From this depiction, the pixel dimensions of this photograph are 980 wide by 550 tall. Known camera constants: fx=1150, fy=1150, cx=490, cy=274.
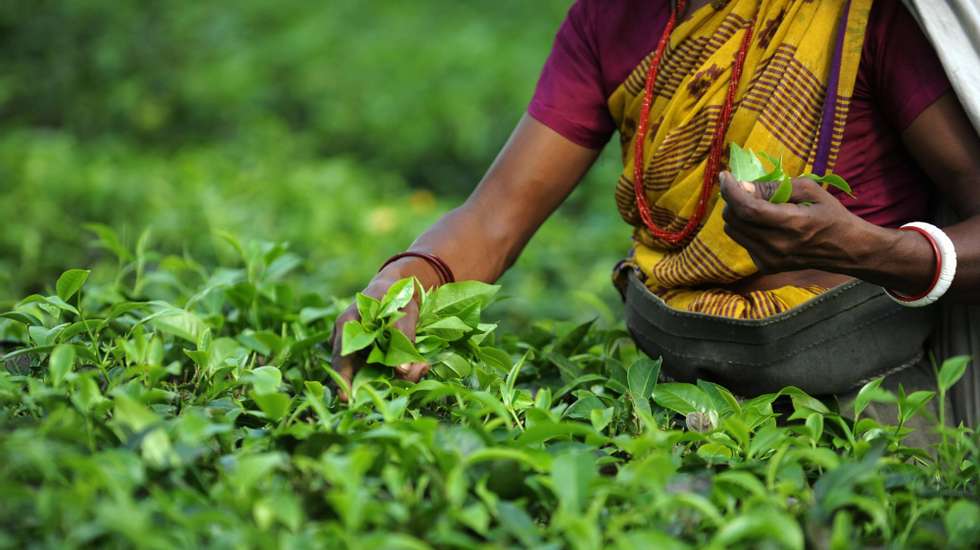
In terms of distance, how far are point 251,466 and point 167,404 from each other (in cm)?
49

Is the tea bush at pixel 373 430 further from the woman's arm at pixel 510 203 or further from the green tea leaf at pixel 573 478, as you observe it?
the woman's arm at pixel 510 203

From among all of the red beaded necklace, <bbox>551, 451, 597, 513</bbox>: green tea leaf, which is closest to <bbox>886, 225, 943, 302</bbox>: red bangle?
the red beaded necklace

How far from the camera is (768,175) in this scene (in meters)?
1.79

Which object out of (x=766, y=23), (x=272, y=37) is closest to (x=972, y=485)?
(x=766, y=23)

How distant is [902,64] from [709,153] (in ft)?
1.21

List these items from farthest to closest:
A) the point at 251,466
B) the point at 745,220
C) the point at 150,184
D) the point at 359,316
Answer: the point at 150,184
the point at 359,316
the point at 745,220
the point at 251,466

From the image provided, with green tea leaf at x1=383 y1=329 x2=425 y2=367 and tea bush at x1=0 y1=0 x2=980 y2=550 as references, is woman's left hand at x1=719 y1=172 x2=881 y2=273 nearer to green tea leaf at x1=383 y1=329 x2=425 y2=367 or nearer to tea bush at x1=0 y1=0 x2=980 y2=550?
tea bush at x1=0 y1=0 x2=980 y2=550

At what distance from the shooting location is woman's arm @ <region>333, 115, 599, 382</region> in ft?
7.79

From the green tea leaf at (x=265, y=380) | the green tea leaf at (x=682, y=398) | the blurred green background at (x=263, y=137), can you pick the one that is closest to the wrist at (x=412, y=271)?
the green tea leaf at (x=265, y=380)

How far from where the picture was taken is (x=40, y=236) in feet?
13.4

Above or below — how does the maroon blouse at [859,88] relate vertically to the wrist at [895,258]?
above

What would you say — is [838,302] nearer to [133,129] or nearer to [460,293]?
[460,293]

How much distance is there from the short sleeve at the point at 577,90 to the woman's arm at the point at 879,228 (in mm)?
626

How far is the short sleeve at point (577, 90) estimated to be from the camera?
2.38m
